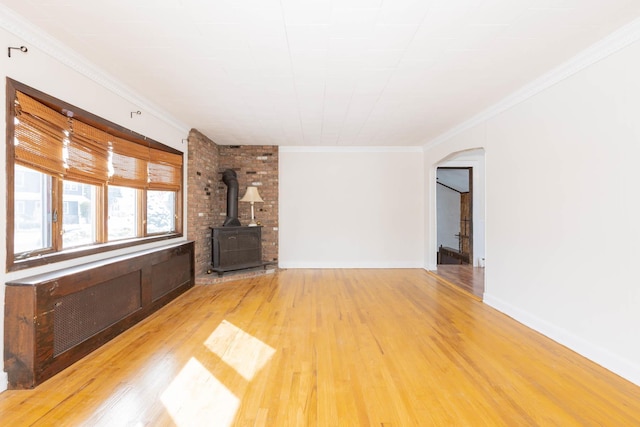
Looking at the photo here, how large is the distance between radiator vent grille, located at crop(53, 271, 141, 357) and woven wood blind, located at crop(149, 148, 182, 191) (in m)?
1.40

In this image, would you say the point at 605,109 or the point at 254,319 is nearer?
the point at 605,109

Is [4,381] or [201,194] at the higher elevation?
[201,194]

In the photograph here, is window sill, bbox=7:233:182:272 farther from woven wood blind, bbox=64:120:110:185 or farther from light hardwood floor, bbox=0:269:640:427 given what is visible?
light hardwood floor, bbox=0:269:640:427

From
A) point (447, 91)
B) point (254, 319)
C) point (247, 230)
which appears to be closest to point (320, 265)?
point (247, 230)

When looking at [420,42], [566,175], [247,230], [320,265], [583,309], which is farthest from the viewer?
[320,265]

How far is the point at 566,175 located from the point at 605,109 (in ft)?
2.09

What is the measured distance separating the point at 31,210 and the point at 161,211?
2.10 meters

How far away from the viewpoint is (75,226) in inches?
119

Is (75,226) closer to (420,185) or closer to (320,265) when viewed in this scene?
(320,265)

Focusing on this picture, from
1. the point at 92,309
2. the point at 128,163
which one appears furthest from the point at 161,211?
the point at 92,309

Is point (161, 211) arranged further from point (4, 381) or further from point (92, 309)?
point (4, 381)

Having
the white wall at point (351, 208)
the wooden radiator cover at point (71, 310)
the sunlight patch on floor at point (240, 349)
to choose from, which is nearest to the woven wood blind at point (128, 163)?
the wooden radiator cover at point (71, 310)

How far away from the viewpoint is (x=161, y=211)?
462cm

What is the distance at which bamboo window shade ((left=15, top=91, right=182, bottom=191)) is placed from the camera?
7.72 feet
